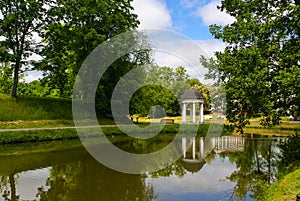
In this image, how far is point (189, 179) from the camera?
433 inches

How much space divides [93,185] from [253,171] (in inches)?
256

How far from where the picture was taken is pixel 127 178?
10695 mm

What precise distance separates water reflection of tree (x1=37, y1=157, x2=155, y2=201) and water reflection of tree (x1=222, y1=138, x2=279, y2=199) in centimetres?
304

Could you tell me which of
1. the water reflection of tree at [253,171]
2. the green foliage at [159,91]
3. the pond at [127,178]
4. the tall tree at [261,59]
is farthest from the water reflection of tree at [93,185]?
the green foliage at [159,91]

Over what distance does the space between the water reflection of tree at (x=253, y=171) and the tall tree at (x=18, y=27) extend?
1896cm

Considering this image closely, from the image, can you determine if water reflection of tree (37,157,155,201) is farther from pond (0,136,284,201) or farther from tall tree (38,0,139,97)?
tall tree (38,0,139,97)

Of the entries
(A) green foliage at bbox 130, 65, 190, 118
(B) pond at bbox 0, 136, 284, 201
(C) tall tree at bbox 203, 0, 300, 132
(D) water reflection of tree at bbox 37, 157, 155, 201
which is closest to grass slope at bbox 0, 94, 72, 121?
(B) pond at bbox 0, 136, 284, 201

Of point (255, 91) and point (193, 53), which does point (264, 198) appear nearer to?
point (255, 91)

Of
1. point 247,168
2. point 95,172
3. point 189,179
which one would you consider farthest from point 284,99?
point 95,172

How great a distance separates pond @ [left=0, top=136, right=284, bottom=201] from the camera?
8.68 meters

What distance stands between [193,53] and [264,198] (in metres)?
13.5

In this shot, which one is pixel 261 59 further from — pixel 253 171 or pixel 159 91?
pixel 159 91

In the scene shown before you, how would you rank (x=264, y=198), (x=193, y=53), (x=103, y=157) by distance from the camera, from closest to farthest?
(x=264, y=198)
(x=103, y=157)
(x=193, y=53)

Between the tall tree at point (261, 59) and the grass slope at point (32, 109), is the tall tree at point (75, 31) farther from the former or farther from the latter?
the tall tree at point (261, 59)
